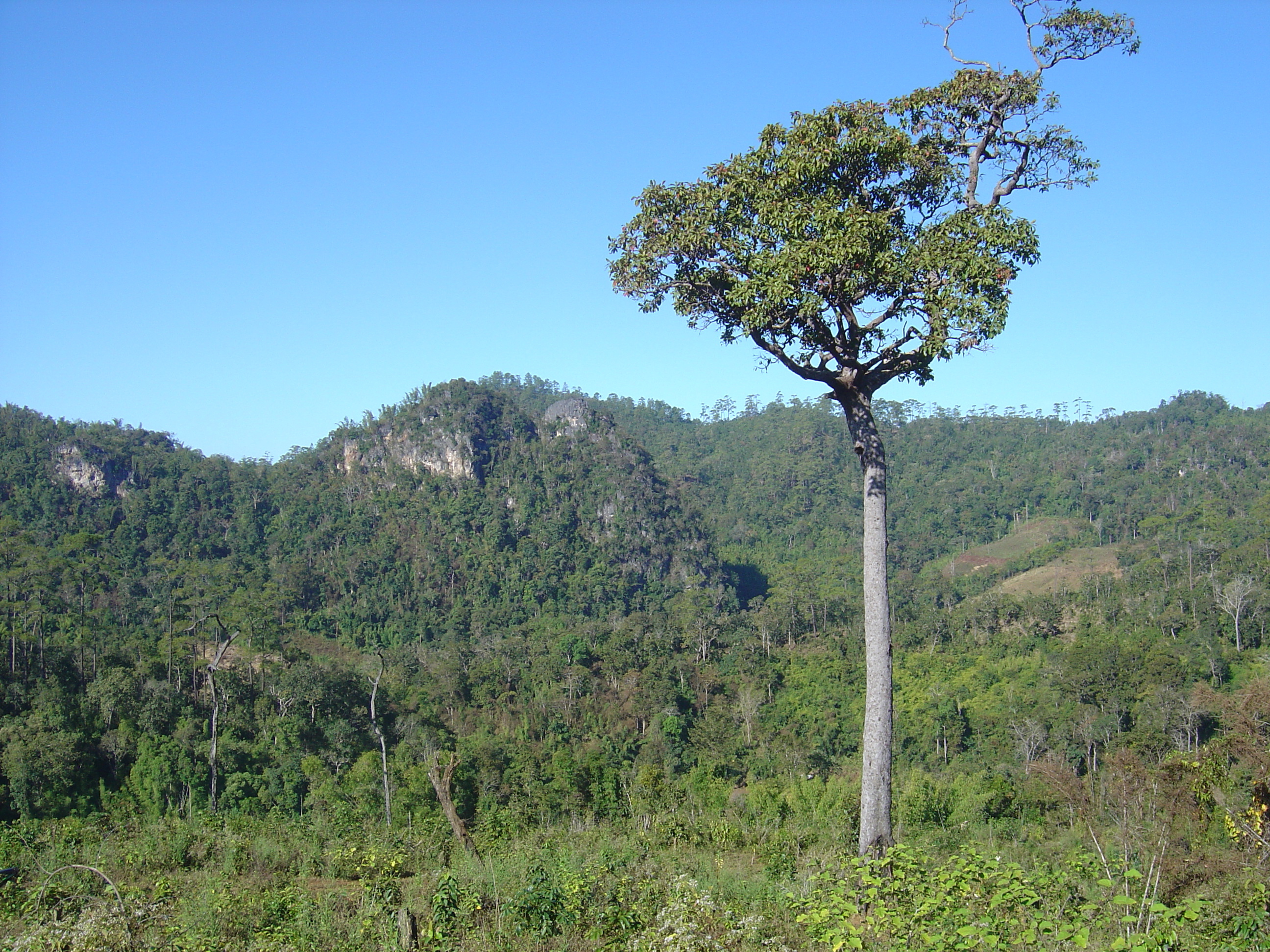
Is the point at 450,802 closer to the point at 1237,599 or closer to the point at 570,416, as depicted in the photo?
the point at 1237,599

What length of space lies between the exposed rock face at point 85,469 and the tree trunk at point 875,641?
69915 millimetres

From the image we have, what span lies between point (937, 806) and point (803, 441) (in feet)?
282

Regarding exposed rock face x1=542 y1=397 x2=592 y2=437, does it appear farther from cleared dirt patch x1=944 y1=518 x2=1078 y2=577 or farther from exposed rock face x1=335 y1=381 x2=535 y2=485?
cleared dirt patch x1=944 y1=518 x2=1078 y2=577

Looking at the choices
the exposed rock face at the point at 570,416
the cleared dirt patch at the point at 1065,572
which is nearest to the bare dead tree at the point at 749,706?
the cleared dirt patch at the point at 1065,572

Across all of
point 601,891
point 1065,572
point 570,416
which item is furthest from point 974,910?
point 570,416

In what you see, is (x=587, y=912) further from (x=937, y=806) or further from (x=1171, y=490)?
(x=1171, y=490)

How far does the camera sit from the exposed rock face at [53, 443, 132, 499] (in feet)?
206

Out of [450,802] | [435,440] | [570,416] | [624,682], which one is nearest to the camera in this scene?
[450,802]

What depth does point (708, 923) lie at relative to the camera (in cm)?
406

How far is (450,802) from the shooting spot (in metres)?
7.70

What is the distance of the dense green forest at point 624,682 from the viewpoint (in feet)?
16.0

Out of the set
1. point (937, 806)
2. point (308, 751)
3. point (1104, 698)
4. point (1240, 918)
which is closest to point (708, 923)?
point (1240, 918)

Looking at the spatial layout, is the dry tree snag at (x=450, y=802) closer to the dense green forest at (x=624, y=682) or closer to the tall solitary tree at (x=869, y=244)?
the dense green forest at (x=624, y=682)

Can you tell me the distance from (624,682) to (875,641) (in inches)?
1520
